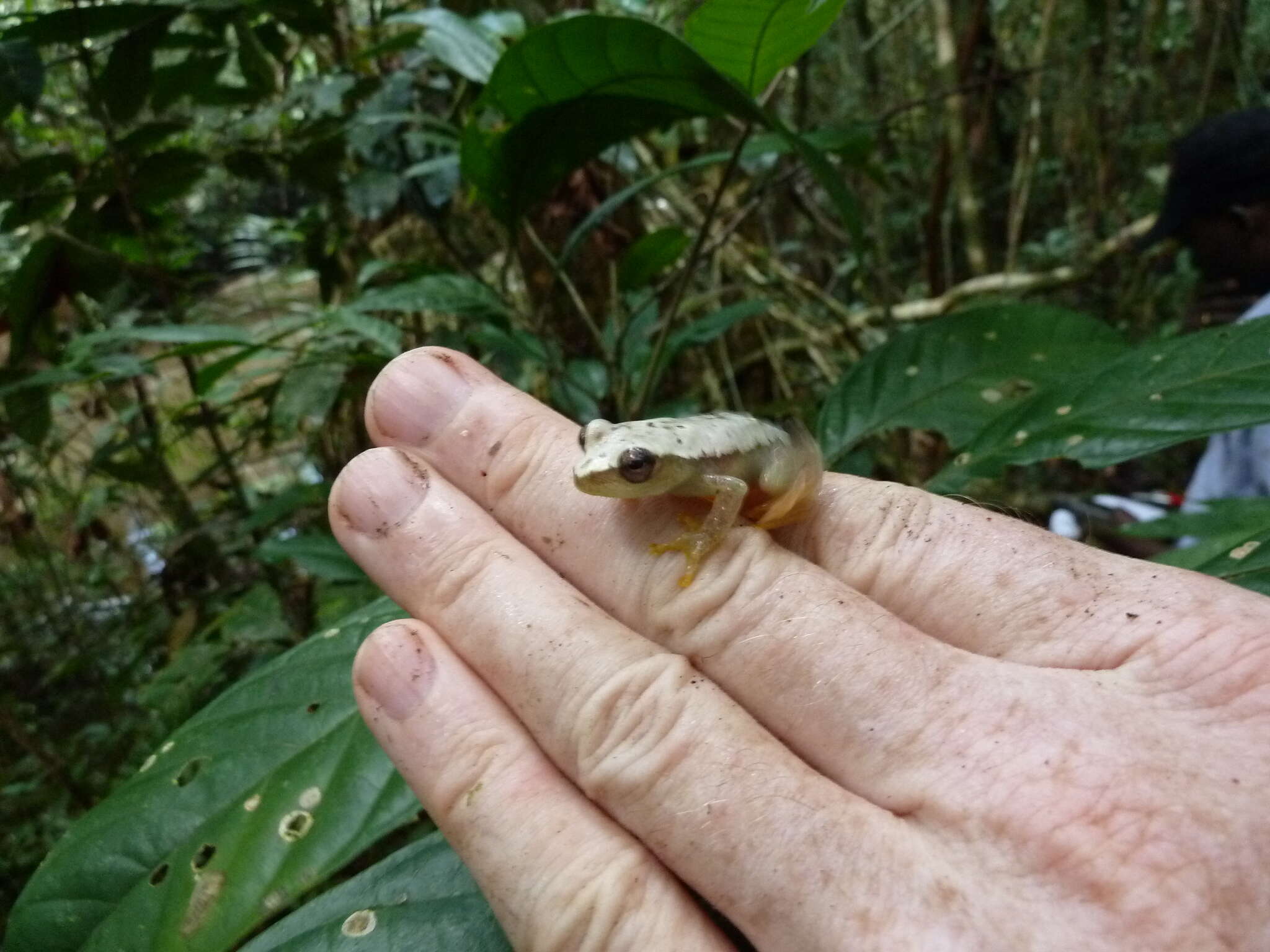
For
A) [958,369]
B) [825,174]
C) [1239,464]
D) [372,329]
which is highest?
[825,174]

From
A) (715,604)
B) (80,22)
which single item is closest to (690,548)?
(715,604)

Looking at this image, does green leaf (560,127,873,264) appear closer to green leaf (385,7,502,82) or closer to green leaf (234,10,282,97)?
green leaf (385,7,502,82)

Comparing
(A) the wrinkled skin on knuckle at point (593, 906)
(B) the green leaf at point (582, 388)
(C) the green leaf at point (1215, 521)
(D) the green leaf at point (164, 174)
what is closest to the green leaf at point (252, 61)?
(D) the green leaf at point (164, 174)

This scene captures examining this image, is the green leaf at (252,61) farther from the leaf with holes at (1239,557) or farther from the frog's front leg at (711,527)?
the leaf with holes at (1239,557)

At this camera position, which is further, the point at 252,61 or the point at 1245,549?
the point at 252,61

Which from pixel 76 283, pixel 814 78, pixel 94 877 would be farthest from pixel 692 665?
pixel 814 78

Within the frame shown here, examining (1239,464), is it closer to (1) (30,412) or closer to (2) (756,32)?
(2) (756,32)

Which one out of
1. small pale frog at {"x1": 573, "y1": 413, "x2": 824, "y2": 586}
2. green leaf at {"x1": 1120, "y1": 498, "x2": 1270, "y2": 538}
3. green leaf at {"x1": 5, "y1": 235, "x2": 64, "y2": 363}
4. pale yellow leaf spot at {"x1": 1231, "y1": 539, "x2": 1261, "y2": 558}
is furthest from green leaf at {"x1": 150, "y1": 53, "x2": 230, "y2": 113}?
pale yellow leaf spot at {"x1": 1231, "y1": 539, "x2": 1261, "y2": 558}
